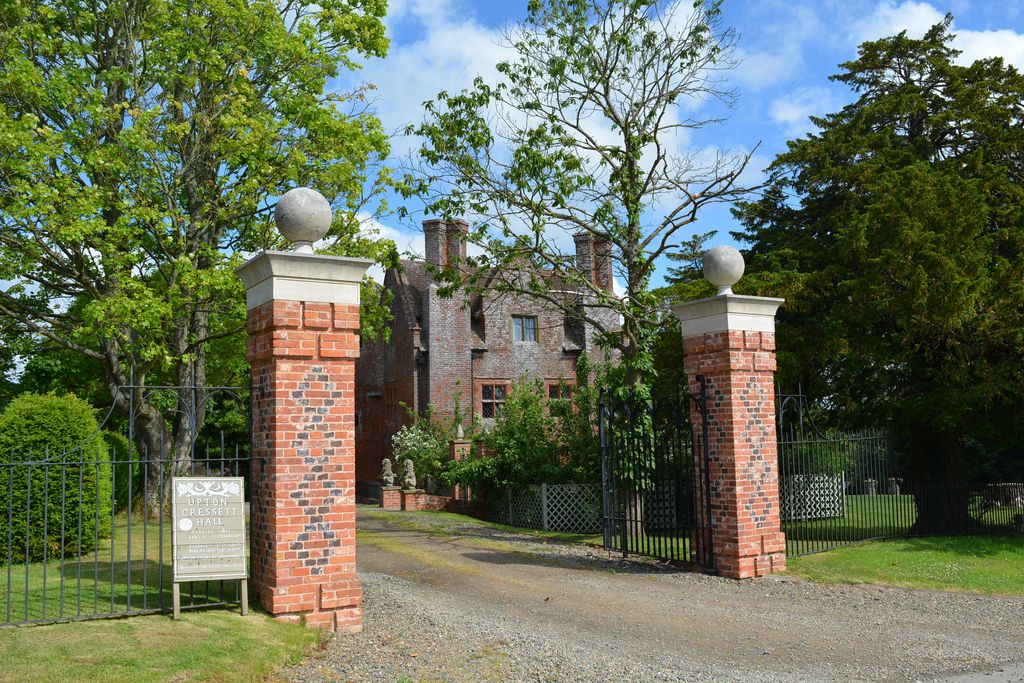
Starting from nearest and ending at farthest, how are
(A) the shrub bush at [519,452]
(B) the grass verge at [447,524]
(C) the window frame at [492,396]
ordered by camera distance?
(B) the grass verge at [447,524] < (A) the shrub bush at [519,452] < (C) the window frame at [492,396]

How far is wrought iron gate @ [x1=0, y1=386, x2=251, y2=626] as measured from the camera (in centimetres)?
714

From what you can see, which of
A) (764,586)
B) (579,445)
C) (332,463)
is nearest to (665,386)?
(579,445)

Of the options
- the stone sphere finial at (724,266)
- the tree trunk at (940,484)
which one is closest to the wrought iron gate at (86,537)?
the stone sphere finial at (724,266)

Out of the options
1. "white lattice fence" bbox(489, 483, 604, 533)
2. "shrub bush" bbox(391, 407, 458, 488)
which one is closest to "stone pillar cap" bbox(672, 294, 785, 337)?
"white lattice fence" bbox(489, 483, 604, 533)

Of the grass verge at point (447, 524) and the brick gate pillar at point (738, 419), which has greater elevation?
the brick gate pillar at point (738, 419)

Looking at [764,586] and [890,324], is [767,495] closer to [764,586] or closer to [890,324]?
[764,586]

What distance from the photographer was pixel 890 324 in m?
15.2

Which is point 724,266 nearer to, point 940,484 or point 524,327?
point 940,484

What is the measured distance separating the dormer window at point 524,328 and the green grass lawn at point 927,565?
1966cm

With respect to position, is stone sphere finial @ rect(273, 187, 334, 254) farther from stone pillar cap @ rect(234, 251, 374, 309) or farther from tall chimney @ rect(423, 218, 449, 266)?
tall chimney @ rect(423, 218, 449, 266)

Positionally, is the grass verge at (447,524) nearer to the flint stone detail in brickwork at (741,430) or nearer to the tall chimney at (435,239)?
the flint stone detail in brickwork at (741,430)

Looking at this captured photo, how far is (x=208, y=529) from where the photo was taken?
728cm

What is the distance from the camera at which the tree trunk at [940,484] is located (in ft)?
49.6

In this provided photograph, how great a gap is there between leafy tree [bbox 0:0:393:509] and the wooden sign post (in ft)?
26.8
